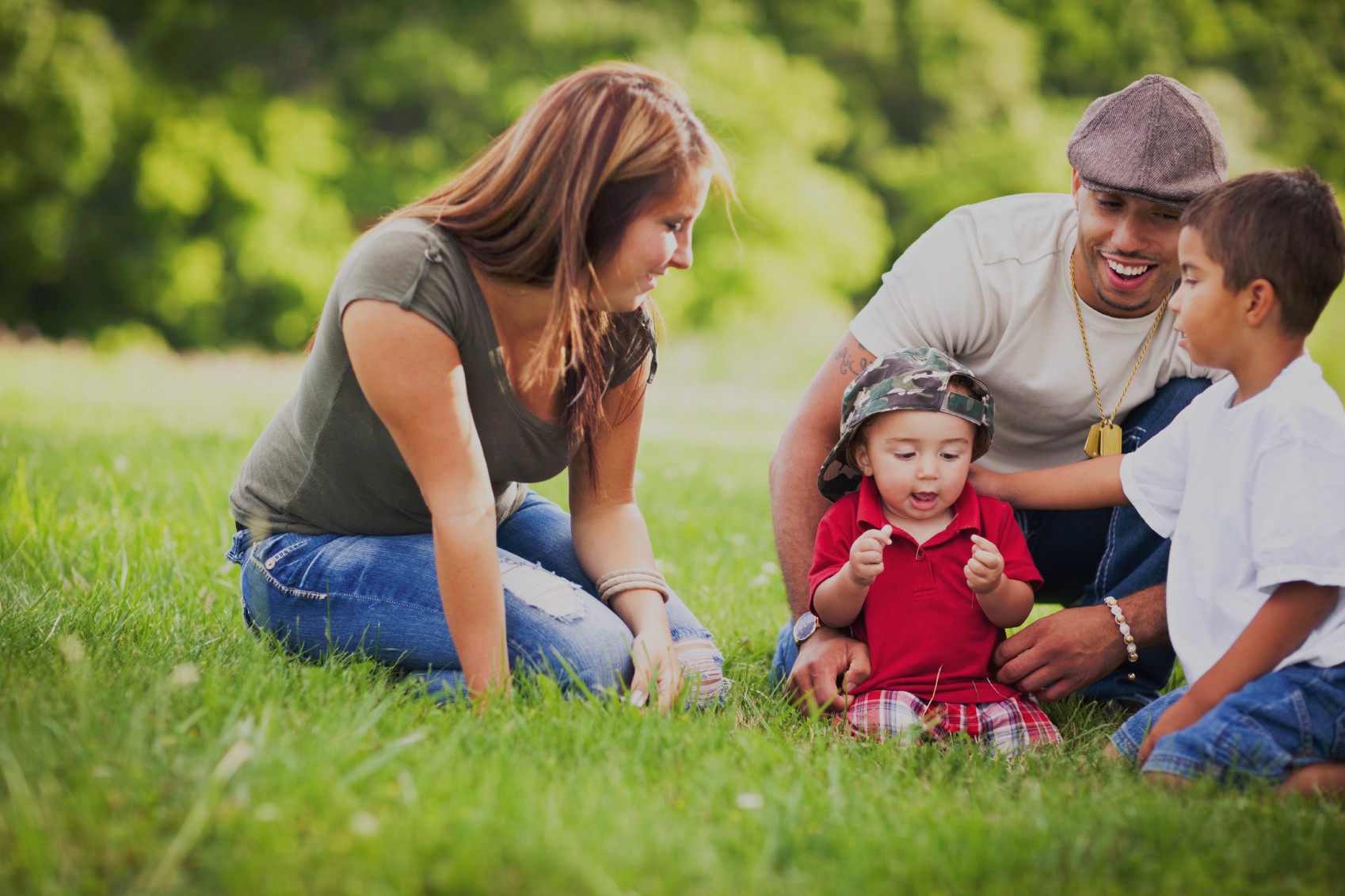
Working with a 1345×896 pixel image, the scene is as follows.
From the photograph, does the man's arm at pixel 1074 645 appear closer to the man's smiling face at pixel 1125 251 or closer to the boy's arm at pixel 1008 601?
the boy's arm at pixel 1008 601

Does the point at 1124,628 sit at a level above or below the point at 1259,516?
below

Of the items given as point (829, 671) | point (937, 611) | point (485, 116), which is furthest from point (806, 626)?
point (485, 116)

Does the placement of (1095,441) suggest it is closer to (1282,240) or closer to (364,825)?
(1282,240)

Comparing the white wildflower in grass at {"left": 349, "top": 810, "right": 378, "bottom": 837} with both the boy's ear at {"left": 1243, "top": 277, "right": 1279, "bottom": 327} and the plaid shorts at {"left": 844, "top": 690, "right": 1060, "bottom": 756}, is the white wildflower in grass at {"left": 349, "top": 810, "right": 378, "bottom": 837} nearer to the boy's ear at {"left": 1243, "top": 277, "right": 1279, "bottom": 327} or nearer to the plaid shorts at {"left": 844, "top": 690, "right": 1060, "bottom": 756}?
the plaid shorts at {"left": 844, "top": 690, "right": 1060, "bottom": 756}

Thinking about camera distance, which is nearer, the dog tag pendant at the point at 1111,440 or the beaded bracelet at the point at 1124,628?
the beaded bracelet at the point at 1124,628

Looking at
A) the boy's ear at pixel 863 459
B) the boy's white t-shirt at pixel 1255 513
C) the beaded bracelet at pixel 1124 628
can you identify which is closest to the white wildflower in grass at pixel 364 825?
the boy's ear at pixel 863 459

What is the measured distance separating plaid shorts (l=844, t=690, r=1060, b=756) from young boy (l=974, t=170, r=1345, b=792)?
0.23 metres

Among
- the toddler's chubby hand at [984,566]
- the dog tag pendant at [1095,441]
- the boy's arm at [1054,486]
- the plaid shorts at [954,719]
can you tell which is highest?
the dog tag pendant at [1095,441]

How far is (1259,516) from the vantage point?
2.24 meters

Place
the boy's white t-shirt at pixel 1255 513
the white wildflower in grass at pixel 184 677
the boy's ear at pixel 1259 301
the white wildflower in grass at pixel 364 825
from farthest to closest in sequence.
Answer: the boy's ear at pixel 1259 301 → the boy's white t-shirt at pixel 1255 513 → the white wildflower in grass at pixel 184 677 → the white wildflower in grass at pixel 364 825

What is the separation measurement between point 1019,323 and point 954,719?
111 cm

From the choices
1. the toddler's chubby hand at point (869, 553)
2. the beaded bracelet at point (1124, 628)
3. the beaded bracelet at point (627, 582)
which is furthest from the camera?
the beaded bracelet at point (627, 582)

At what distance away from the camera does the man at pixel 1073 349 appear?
2.85 metres

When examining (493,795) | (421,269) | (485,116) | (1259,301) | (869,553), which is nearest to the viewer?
(493,795)
